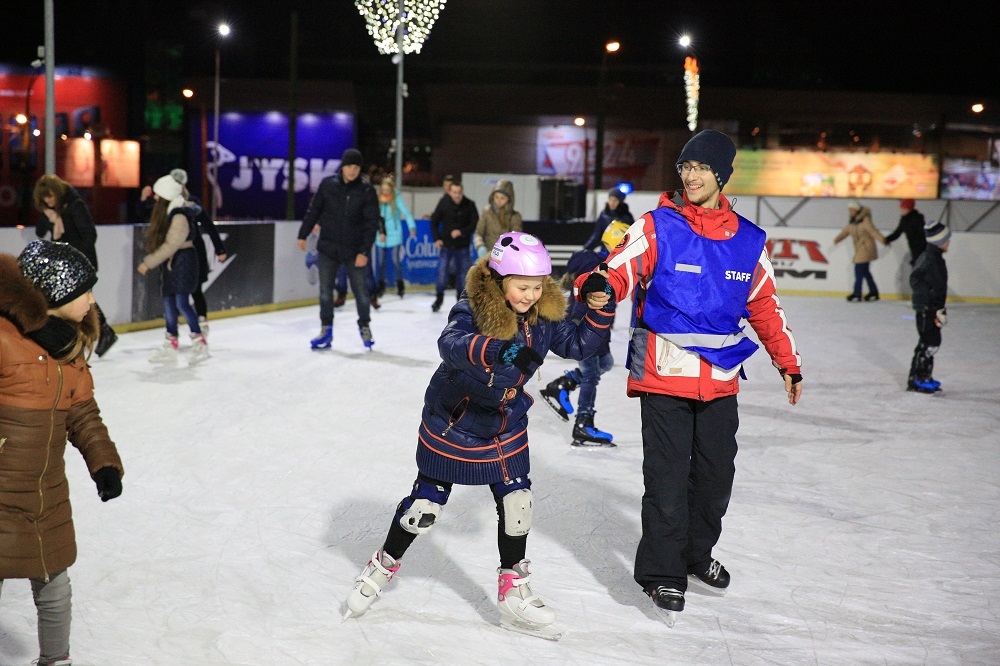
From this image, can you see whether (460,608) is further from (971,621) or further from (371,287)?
(371,287)

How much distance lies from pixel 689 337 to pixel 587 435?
263cm

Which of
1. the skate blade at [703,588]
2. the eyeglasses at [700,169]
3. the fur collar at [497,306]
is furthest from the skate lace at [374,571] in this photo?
the eyeglasses at [700,169]

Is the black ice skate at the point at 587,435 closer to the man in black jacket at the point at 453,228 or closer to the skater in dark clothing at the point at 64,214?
the skater in dark clothing at the point at 64,214

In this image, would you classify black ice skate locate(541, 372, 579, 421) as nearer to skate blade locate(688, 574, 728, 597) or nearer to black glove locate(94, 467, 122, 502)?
skate blade locate(688, 574, 728, 597)

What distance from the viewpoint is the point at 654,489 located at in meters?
3.68

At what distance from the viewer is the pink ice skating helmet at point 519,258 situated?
10.3 ft

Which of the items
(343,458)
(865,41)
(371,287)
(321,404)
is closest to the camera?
(343,458)

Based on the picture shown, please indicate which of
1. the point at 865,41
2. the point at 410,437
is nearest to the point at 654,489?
the point at 410,437

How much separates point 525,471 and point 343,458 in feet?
8.32

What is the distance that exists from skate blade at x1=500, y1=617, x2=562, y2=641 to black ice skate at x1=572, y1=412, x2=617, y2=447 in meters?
2.79

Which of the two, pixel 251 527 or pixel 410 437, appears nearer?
pixel 251 527

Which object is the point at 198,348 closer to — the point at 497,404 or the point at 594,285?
the point at 497,404

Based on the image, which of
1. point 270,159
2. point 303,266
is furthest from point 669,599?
point 270,159

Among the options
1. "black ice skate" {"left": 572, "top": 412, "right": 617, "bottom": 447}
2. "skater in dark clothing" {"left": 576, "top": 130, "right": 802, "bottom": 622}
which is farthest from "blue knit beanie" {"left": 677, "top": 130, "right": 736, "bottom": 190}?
"black ice skate" {"left": 572, "top": 412, "right": 617, "bottom": 447}
